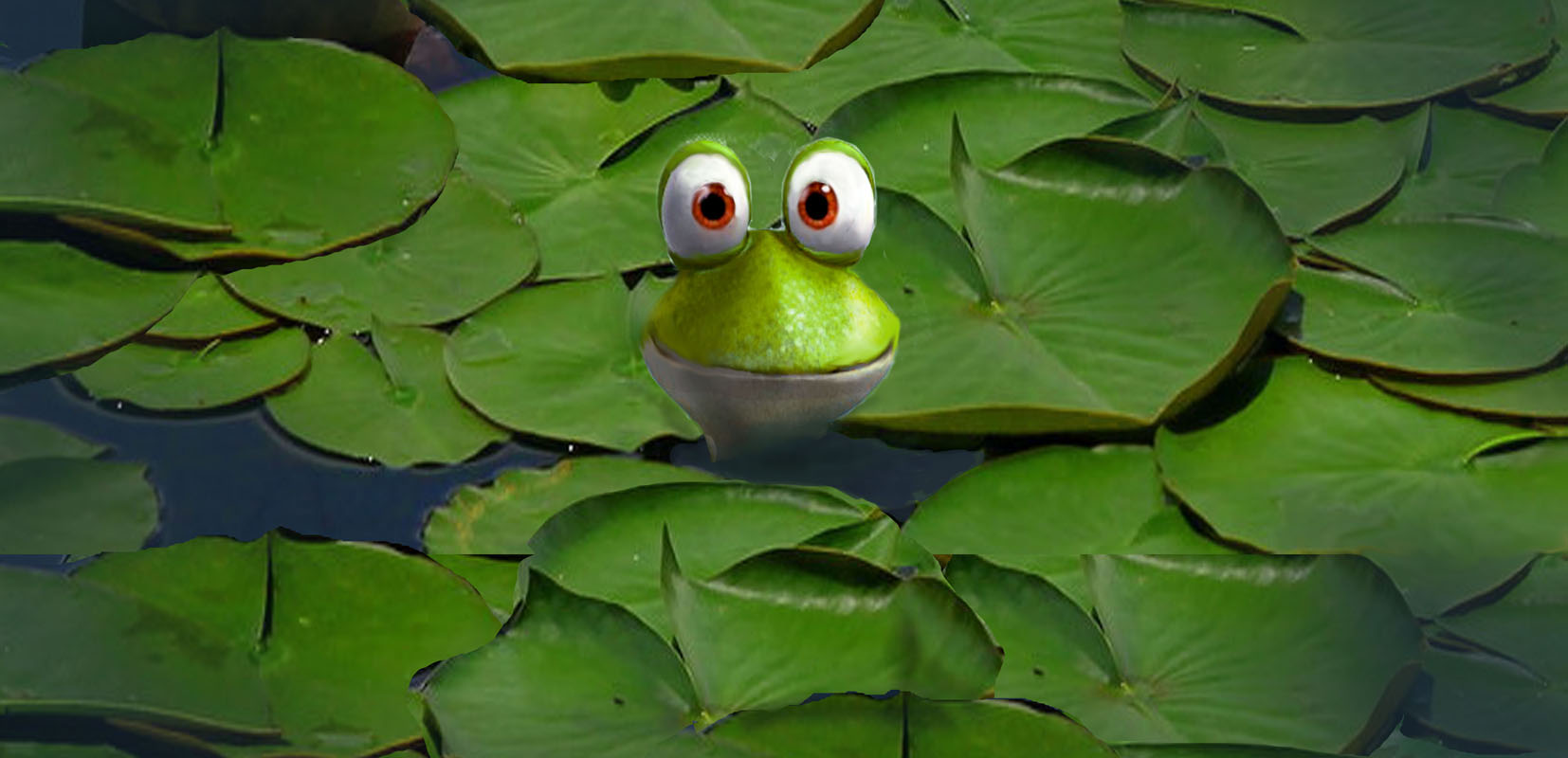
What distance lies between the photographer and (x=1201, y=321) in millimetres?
1303

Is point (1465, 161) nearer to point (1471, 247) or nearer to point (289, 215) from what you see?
point (1471, 247)

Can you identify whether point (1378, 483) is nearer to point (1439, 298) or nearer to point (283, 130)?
point (1439, 298)

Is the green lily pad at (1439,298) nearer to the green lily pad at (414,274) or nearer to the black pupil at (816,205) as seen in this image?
the black pupil at (816,205)

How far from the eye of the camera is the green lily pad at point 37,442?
1275mm

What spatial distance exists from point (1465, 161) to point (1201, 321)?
379 mm

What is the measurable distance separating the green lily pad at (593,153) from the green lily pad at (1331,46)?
1.15 feet

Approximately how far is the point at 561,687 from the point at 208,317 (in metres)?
0.47

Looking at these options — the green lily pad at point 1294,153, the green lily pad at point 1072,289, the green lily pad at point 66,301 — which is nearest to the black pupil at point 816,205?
the green lily pad at point 1072,289

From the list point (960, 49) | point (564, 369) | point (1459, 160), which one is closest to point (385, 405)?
point (564, 369)

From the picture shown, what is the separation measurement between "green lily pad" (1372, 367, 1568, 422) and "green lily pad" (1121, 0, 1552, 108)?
13.6 inches

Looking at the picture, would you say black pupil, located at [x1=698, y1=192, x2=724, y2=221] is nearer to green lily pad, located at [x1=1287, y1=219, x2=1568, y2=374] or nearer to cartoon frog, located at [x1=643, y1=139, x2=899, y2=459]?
cartoon frog, located at [x1=643, y1=139, x2=899, y2=459]

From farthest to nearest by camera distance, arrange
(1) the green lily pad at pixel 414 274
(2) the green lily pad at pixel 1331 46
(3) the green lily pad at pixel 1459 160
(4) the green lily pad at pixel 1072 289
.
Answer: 1. (2) the green lily pad at pixel 1331 46
2. (3) the green lily pad at pixel 1459 160
3. (1) the green lily pad at pixel 414 274
4. (4) the green lily pad at pixel 1072 289

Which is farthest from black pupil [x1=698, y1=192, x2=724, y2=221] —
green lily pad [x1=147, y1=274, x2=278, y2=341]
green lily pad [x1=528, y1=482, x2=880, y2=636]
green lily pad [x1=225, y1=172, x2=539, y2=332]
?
green lily pad [x1=147, y1=274, x2=278, y2=341]

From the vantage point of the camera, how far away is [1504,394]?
1304 millimetres
